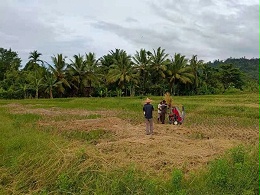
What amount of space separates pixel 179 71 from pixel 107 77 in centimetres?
936

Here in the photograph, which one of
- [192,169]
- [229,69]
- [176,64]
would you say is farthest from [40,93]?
[192,169]

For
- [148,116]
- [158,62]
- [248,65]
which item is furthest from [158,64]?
[248,65]

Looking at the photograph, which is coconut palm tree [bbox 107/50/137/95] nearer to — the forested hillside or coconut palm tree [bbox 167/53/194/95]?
coconut palm tree [bbox 167/53/194/95]

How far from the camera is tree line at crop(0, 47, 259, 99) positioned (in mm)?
39406

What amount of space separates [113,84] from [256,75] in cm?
5028

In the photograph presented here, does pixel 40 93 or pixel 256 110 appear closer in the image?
pixel 256 110

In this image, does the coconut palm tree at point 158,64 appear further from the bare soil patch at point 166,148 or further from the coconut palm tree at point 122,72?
the bare soil patch at point 166,148

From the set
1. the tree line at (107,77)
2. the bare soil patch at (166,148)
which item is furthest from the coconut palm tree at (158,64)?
the bare soil patch at (166,148)

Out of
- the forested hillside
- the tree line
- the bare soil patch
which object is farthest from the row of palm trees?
the forested hillside

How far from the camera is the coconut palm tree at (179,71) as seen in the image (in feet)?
138

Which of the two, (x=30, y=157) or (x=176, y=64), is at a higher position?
(x=176, y=64)

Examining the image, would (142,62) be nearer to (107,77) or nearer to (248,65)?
(107,77)

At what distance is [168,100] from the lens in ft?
54.0

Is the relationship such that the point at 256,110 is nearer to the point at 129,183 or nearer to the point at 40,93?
the point at 129,183
